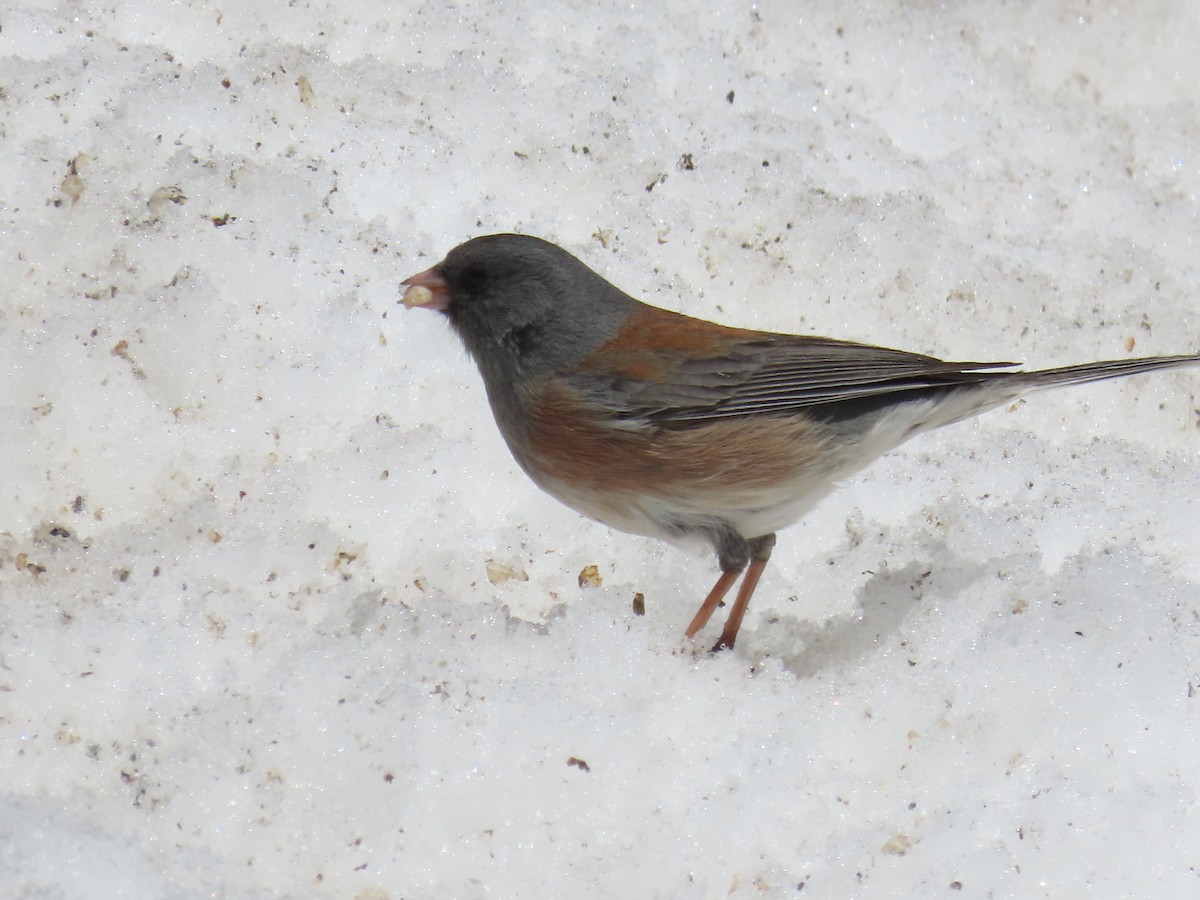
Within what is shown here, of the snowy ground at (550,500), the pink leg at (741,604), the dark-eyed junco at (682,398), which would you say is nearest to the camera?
the snowy ground at (550,500)

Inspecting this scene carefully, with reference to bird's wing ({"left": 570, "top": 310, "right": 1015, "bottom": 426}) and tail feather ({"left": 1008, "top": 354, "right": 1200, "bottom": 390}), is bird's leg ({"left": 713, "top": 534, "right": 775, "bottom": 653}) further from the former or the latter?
tail feather ({"left": 1008, "top": 354, "right": 1200, "bottom": 390})

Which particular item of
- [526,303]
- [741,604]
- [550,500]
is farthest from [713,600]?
[526,303]

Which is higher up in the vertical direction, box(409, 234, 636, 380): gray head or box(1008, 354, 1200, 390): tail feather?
box(1008, 354, 1200, 390): tail feather

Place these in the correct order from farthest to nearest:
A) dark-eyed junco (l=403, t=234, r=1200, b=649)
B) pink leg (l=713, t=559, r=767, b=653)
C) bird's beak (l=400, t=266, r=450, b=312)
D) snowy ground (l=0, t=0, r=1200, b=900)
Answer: bird's beak (l=400, t=266, r=450, b=312)
pink leg (l=713, t=559, r=767, b=653)
dark-eyed junco (l=403, t=234, r=1200, b=649)
snowy ground (l=0, t=0, r=1200, b=900)

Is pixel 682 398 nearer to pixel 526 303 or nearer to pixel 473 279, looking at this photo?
pixel 526 303

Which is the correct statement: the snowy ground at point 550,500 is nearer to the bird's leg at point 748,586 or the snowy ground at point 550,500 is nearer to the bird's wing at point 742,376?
the bird's leg at point 748,586

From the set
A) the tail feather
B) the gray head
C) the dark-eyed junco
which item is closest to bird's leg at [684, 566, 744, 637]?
the dark-eyed junco

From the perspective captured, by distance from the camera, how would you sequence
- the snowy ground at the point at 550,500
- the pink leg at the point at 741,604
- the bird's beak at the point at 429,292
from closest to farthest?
the snowy ground at the point at 550,500 < the pink leg at the point at 741,604 < the bird's beak at the point at 429,292

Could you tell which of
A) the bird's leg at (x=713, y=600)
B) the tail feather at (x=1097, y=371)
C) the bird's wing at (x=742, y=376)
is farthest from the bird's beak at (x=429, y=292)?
the tail feather at (x=1097, y=371)
